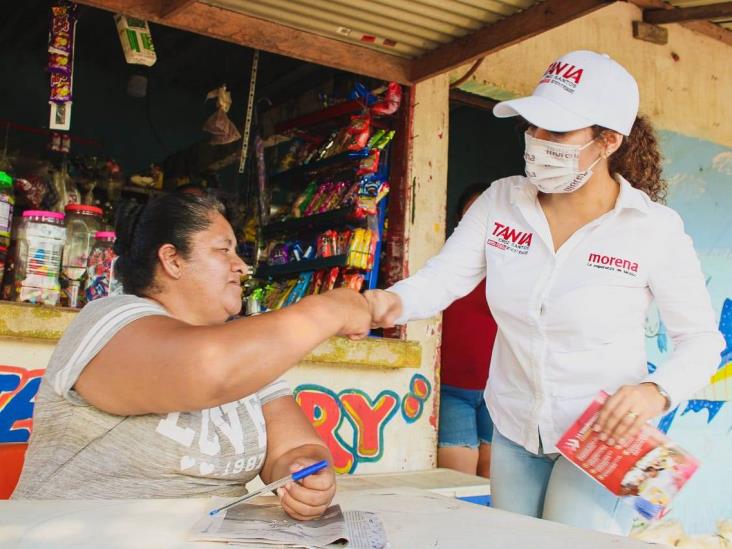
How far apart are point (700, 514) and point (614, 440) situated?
3.87m

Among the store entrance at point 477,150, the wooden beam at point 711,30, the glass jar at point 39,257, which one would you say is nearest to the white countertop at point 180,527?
the glass jar at point 39,257

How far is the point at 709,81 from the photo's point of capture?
18.2 feet

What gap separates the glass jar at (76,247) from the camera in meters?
3.32

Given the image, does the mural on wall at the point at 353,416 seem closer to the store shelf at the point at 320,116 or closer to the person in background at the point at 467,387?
the person in background at the point at 467,387

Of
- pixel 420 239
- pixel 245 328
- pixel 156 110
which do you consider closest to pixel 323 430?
pixel 420 239

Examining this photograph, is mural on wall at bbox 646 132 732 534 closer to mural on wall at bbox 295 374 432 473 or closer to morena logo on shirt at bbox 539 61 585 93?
mural on wall at bbox 295 374 432 473

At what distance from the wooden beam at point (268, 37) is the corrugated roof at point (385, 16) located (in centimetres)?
4

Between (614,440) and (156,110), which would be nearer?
(614,440)

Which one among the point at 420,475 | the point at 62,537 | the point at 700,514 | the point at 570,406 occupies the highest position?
the point at 570,406

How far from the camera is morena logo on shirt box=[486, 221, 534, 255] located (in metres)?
2.17

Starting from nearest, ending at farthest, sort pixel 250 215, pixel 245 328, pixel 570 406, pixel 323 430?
pixel 245 328 < pixel 570 406 < pixel 323 430 < pixel 250 215

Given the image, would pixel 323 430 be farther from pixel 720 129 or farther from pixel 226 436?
pixel 720 129

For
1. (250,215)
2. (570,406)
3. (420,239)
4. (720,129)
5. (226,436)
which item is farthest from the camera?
(720,129)

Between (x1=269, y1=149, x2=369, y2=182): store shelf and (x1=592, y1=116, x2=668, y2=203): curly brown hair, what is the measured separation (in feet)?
6.07
